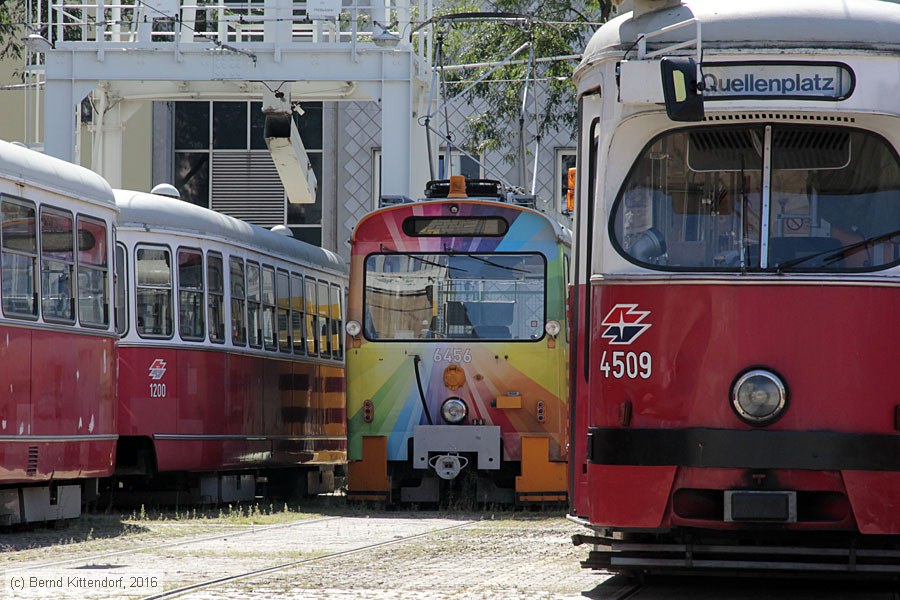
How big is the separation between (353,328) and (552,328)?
77.0 inches

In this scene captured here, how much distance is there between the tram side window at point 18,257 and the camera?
39.9 ft

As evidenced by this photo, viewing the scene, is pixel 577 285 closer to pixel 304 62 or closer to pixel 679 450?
pixel 679 450

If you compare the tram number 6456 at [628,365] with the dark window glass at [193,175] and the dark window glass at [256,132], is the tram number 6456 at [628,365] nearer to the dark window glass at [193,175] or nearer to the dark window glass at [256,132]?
the dark window glass at [256,132]

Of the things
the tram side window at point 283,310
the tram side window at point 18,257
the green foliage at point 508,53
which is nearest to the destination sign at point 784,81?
the tram side window at point 18,257

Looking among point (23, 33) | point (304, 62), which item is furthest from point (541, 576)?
point (23, 33)

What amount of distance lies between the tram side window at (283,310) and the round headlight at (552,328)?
4.08 m

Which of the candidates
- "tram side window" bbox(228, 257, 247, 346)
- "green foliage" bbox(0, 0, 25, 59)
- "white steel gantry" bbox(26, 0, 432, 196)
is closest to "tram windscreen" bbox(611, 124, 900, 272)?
"tram side window" bbox(228, 257, 247, 346)

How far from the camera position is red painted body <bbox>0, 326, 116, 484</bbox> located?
12266 mm

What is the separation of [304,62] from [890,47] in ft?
42.7

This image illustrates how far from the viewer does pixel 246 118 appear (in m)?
31.6

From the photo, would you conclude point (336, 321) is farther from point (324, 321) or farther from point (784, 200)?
point (784, 200)

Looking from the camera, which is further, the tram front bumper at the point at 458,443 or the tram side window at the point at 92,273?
the tram front bumper at the point at 458,443

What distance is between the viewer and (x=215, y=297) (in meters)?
16.6

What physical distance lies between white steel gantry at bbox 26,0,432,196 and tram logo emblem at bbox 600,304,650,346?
11.9 meters
